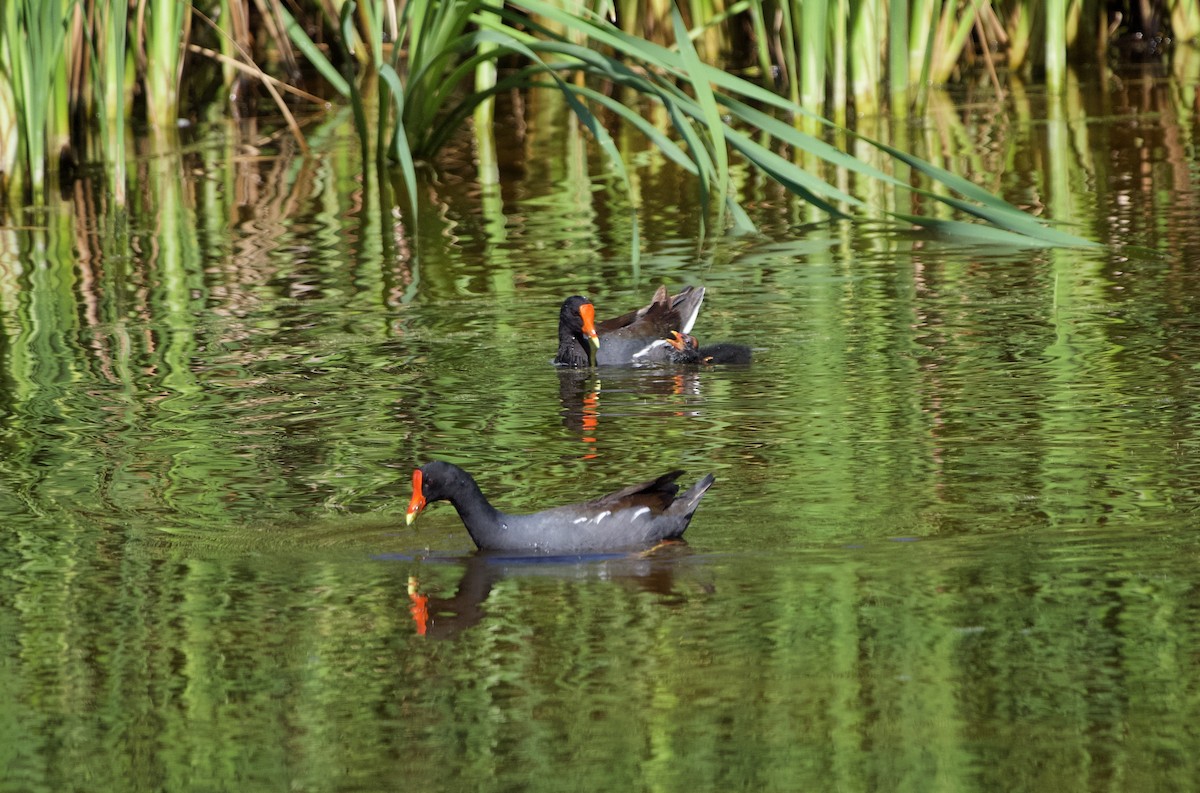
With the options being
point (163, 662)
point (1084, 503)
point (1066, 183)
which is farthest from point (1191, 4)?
point (163, 662)

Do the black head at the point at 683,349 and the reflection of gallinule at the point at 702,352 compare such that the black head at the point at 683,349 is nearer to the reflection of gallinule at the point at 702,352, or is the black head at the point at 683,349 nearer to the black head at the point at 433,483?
the reflection of gallinule at the point at 702,352

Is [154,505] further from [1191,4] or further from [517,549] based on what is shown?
[1191,4]

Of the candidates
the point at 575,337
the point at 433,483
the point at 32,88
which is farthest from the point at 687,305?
the point at 32,88

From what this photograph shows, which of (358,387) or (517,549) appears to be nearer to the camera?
(517,549)

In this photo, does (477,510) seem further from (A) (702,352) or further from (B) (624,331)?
(B) (624,331)

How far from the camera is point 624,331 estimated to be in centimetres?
818

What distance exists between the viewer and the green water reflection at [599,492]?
4.08 meters

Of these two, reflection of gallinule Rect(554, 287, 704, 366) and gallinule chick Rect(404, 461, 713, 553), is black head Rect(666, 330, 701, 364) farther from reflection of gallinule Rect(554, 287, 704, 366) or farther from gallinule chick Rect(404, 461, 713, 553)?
gallinule chick Rect(404, 461, 713, 553)

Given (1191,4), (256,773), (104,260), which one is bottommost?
(256,773)

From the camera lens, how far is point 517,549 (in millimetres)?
5375

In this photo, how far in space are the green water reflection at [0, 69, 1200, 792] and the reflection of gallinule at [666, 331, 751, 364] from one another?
0.23 ft

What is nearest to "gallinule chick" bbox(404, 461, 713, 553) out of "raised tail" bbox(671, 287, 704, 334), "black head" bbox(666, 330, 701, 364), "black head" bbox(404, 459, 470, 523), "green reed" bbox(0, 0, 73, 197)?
"black head" bbox(404, 459, 470, 523)

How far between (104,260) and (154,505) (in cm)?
508

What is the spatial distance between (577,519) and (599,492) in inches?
25.2
